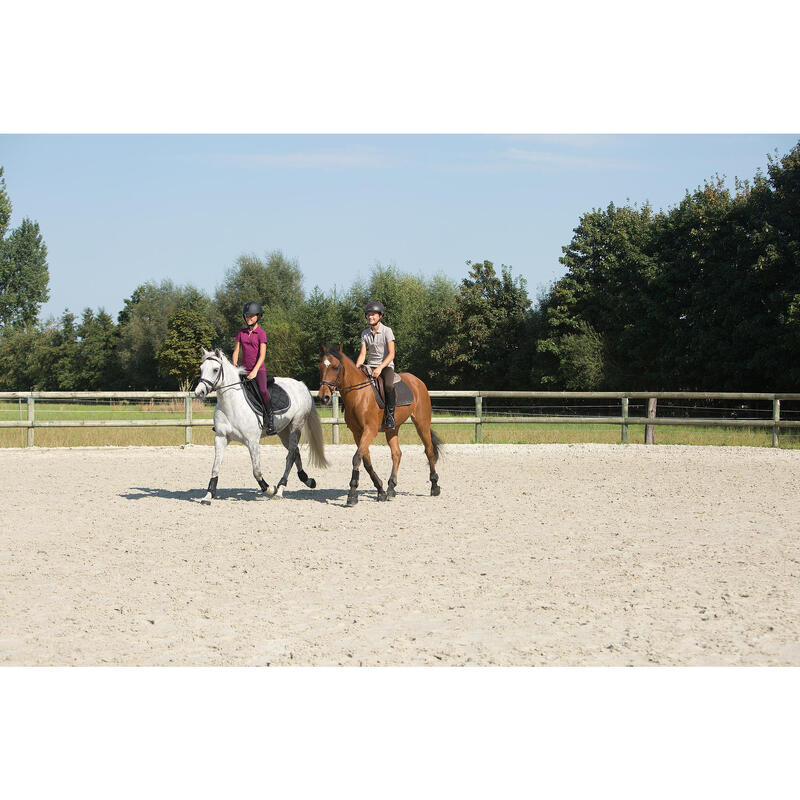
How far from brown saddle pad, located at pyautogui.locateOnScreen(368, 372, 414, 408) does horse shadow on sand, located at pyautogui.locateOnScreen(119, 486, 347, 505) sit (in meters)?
1.39

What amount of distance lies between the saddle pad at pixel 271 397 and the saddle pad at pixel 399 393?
1174 millimetres

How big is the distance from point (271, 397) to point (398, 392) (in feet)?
5.04

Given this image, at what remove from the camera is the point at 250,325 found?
9.62 metres

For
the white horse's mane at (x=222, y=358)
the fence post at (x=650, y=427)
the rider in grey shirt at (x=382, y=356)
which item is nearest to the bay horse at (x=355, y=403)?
the rider in grey shirt at (x=382, y=356)

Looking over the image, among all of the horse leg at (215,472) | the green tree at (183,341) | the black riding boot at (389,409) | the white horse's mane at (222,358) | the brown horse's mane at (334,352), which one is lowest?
the horse leg at (215,472)

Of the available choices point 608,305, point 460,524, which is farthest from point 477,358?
point 460,524

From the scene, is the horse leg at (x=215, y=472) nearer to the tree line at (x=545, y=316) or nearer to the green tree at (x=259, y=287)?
the tree line at (x=545, y=316)

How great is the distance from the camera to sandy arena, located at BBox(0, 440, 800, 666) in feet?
13.9

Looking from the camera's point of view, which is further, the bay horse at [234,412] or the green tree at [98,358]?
the green tree at [98,358]

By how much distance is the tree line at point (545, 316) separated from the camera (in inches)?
1125

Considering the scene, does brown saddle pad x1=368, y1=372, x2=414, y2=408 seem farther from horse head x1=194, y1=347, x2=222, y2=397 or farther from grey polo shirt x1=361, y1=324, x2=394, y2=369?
horse head x1=194, y1=347, x2=222, y2=397

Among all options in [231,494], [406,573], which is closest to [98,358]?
[231,494]

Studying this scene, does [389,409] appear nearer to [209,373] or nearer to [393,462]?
[393,462]

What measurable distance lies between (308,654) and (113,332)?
72.5 metres
